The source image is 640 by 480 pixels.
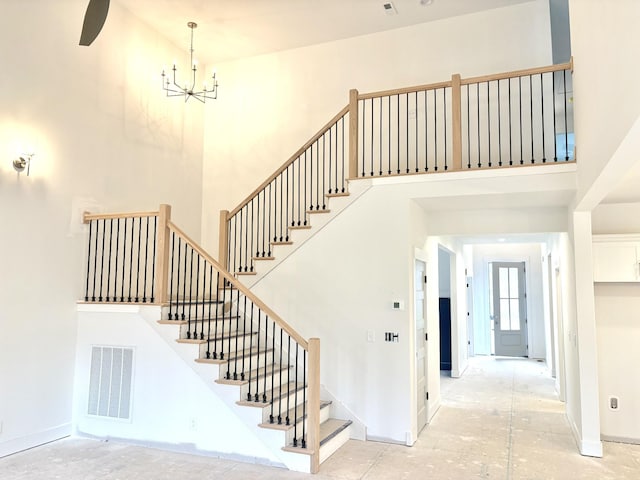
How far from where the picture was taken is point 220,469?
4.21 metres

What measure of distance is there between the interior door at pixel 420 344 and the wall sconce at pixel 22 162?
4.29 metres

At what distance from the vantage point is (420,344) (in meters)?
5.75

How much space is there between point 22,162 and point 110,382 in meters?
2.43

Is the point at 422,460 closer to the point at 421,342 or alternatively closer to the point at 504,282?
the point at 421,342

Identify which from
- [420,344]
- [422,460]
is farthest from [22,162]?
[422,460]

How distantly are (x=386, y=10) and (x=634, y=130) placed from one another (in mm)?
4863

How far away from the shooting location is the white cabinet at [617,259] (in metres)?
5.10

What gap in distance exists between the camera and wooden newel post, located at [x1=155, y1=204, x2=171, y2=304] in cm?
494

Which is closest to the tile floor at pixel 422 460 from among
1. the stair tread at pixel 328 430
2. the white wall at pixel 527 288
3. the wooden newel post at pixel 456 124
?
the stair tread at pixel 328 430

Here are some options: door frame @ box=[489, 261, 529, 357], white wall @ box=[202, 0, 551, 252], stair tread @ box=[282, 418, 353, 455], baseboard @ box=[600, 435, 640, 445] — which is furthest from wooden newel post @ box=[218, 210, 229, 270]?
door frame @ box=[489, 261, 529, 357]

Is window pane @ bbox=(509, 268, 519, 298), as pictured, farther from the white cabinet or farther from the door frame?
the white cabinet

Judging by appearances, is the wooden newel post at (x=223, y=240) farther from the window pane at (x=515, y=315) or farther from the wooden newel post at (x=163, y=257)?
the window pane at (x=515, y=315)

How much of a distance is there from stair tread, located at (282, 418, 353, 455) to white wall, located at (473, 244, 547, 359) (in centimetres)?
791

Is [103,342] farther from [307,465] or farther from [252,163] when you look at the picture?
[252,163]
